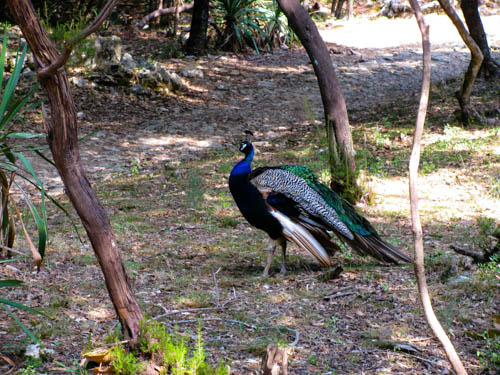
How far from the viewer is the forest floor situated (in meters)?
3.95

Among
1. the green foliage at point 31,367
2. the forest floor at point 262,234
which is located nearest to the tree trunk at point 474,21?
the forest floor at point 262,234

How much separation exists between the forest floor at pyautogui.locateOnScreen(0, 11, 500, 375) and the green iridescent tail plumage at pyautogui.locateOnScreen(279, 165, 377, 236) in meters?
0.40

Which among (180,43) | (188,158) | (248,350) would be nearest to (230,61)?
(180,43)

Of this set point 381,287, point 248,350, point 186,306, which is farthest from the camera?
point 381,287

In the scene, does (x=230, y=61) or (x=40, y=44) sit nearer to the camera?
(x=40, y=44)

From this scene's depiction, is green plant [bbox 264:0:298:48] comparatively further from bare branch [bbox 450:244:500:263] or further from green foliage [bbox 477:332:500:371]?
green foliage [bbox 477:332:500:371]

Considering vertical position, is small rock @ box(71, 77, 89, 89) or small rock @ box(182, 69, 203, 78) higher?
small rock @ box(182, 69, 203, 78)

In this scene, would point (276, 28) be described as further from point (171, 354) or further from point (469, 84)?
point (171, 354)

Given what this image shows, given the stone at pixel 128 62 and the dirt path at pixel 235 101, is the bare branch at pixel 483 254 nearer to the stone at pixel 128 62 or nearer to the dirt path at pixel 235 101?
the dirt path at pixel 235 101

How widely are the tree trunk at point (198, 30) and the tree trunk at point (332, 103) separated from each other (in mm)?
7849

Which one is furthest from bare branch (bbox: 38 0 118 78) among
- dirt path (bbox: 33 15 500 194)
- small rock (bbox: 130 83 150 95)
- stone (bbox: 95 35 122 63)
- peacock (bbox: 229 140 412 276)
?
stone (bbox: 95 35 122 63)

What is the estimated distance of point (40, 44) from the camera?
9.14 ft

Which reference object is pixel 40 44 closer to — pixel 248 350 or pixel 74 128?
pixel 74 128

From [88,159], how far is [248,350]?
6323 mm
